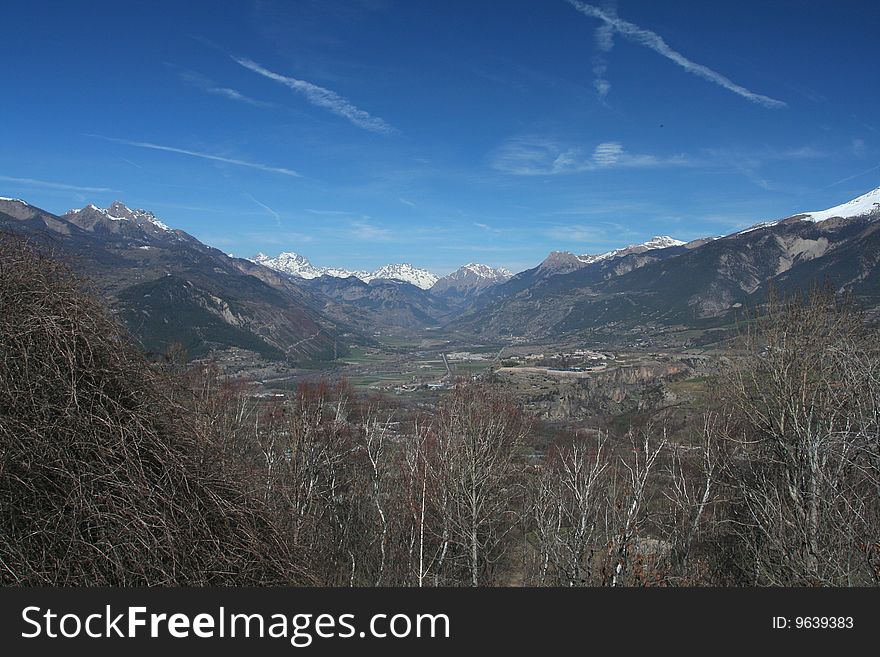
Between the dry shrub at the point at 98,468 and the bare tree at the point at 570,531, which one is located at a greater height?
the dry shrub at the point at 98,468

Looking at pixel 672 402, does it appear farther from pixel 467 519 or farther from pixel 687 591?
pixel 687 591

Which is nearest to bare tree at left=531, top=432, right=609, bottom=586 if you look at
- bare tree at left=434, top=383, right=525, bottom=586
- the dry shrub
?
bare tree at left=434, top=383, right=525, bottom=586

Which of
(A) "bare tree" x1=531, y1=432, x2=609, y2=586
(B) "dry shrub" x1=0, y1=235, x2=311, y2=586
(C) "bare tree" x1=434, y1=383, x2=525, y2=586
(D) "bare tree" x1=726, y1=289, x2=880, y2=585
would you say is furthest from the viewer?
(C) "bare tree" x1=434, y1=383, x2=525, y2=586

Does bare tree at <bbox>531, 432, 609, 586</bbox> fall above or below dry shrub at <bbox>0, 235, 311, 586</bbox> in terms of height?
below

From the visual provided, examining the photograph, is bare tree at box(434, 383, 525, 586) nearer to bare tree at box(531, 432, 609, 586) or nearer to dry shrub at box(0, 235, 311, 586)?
bare tree at box(531, 432, 609, 586)

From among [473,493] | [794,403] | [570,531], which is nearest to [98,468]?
[570,531]

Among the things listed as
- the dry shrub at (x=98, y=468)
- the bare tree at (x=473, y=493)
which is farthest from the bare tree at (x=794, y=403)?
the dry shrub at (x=98, y=468)

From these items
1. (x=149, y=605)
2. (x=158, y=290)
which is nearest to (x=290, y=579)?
(x=149, y=605)

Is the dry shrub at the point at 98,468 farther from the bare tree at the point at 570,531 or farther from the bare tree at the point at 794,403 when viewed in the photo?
the bare tree at the point at 794,403

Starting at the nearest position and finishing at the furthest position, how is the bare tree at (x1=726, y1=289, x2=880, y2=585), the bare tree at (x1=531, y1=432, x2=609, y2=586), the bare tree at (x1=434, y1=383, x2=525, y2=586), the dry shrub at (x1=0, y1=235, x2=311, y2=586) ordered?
1. the dry shrub at (x1=0, y1=235, x2=311, y2=586)
2. the bare tree at (x1=531, y1=432, x2=609, y2=586)
3. the bare tree at (x1=726, y1=289, x2=880, y2=585)
4. the bare tree at (x1=434, y1=383, x2=525, y2=586)
